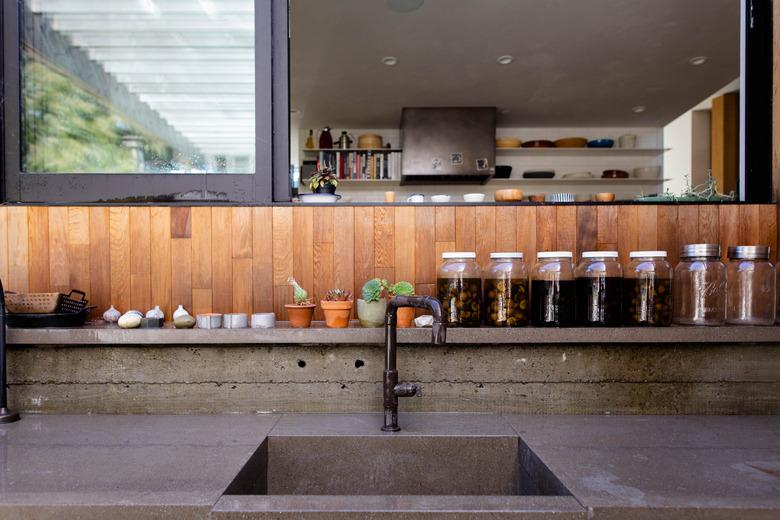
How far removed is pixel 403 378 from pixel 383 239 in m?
0.45

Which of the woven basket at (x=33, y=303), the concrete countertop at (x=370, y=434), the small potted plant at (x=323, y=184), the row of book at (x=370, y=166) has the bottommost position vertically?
the concrete countertop at (x=370, y=434)

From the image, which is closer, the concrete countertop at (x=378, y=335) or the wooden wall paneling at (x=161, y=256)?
the concrete countertop at (x=378, y=335)

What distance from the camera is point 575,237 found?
1563 mm

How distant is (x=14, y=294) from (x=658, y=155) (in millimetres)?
6176

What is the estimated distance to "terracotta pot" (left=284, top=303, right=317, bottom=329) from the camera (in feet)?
4.65

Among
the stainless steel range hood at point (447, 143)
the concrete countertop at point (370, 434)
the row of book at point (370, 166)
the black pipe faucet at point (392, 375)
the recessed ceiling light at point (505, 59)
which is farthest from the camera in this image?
the row of book at point (370, 166)

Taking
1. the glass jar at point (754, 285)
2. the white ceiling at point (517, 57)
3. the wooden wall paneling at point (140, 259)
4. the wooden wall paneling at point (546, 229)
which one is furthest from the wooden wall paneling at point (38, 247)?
the white ceiling at point (517, 57)

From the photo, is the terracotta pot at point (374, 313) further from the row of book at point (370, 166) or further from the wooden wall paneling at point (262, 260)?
the row of book at point (370, 166)

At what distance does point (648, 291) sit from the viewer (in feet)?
4.62

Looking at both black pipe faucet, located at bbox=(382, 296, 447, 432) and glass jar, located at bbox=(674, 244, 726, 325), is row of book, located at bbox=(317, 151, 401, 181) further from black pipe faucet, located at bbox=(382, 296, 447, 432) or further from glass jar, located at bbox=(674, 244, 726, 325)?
black pipe faucet, located at bbox=(382, 296, 447, 432)

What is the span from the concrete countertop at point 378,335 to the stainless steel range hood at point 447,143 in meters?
3.80

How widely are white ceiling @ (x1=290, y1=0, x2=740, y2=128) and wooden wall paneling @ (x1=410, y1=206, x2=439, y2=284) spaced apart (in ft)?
7.18

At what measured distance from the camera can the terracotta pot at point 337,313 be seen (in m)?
1.41

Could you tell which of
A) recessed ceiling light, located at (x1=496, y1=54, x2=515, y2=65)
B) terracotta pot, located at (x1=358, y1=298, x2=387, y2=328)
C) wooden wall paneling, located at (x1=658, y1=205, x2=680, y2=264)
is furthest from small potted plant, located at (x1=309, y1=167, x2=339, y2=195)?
recessed ceiling light, located at (x1=496, y1=54, x2=515, y2=65)
